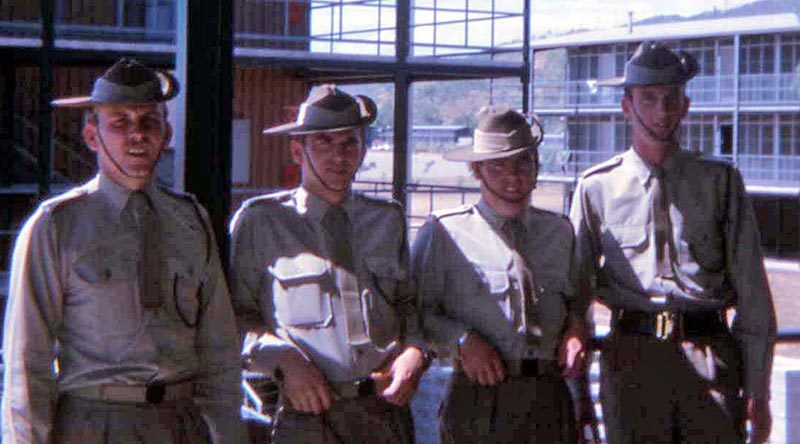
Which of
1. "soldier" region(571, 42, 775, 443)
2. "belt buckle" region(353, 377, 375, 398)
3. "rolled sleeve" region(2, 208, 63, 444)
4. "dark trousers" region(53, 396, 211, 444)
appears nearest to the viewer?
"rolled sleeve" region(2, 208, 63, 444)

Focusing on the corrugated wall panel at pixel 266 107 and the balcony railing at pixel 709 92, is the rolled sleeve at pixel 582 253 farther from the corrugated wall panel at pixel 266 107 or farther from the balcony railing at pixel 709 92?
the balcony railing at pixel 709 92

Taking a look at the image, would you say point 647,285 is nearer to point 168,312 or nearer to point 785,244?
point 168,312

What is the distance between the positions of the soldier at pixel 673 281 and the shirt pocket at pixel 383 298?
0.79 m

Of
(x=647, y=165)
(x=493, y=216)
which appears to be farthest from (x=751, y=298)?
(x=493, y=216)

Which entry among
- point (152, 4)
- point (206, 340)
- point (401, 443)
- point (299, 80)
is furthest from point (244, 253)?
point (299, 80)

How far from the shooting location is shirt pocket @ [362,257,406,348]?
160 inches

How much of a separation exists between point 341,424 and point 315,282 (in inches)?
15.6

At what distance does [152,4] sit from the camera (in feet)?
66.7

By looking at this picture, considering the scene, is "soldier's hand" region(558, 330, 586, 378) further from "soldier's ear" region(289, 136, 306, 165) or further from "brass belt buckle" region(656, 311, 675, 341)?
"soldier's ear" region(289, 136, 306, 165)

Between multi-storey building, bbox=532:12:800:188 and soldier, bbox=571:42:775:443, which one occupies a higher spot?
multi-storey building, bbox=532:12:800:188

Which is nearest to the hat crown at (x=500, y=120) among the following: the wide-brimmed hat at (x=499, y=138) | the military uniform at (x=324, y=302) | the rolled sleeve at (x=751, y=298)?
the wide-brimmed hat at (x=499, y=138)

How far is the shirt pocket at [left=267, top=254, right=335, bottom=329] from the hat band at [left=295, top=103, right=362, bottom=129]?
37 cm

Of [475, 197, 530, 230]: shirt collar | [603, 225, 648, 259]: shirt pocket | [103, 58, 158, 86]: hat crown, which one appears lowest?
[603, 225, 648, 259]: shirt pocket

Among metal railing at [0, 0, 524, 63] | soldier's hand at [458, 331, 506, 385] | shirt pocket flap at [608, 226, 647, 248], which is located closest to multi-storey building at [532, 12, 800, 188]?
metal railing at [0, 0, 524, 63]
